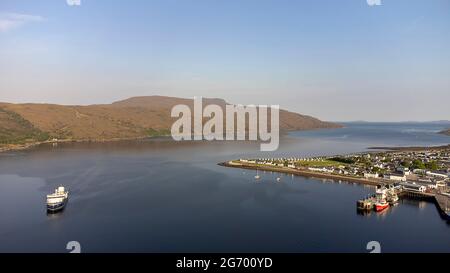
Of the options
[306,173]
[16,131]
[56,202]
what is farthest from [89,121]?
[56,202]

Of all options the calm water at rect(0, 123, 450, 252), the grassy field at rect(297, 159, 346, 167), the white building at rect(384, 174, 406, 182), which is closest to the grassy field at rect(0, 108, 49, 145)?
the calm water at rect(0, 123, 450, 252)

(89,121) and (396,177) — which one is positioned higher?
(89,121)

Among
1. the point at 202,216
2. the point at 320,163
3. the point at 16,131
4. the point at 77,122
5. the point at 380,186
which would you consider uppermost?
the point at 77,122

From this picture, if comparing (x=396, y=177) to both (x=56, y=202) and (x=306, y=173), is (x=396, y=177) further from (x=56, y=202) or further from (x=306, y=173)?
(x=56, y=202)
